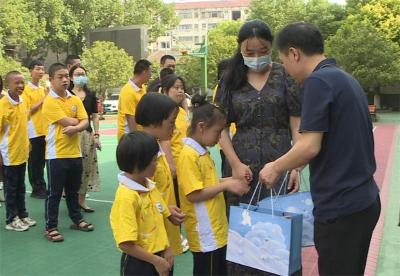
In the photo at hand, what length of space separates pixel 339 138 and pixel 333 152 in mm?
66

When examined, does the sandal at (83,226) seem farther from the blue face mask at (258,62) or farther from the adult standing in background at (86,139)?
the blue face mask at (258,62)

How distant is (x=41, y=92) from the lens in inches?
239

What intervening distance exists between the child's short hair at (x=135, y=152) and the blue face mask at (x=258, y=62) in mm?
816

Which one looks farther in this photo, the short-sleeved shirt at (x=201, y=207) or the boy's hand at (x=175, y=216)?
the short-sleeved shirt at (x=201, y=207)

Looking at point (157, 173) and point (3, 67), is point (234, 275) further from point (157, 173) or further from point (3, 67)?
point (3, 67)

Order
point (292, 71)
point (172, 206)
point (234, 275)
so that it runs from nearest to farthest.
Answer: point (292, 71) → point (172, 206) → point (234, 275)

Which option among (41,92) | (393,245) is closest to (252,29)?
(393,245)

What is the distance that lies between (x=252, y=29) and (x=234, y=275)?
1.42 m

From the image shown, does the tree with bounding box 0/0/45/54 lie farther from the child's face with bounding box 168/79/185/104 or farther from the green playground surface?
the child's face with bounding box 168/79/185/104

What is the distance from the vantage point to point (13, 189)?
4707 millimetres

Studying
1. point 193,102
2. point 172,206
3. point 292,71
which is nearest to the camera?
point 292,71

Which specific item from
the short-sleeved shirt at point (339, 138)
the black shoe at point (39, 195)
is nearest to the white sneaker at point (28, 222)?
the black shoe at point (39, 195)

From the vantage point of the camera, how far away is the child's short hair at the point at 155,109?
8.38 ft

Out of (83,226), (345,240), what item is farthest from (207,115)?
(83,226)
